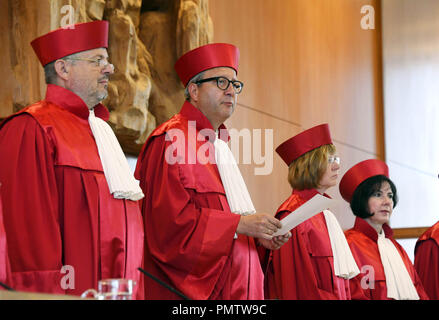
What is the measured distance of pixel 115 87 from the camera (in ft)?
14.6

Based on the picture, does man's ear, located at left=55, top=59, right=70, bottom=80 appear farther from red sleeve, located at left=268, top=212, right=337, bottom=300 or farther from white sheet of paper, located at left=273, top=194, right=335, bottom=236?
red sleeve, located at left=268, top=212, right=337, bottom=300

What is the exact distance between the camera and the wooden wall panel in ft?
21.5

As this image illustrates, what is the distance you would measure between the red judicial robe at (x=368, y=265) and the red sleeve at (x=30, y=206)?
242cm

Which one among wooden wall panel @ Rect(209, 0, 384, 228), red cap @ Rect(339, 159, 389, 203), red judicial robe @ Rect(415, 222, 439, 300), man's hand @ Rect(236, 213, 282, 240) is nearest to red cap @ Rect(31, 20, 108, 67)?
man's hand @ Rect(236, 213, 282, 240)

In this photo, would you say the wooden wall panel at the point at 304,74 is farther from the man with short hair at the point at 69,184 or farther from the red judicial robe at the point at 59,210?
the red judicial robe at the point at 59,210

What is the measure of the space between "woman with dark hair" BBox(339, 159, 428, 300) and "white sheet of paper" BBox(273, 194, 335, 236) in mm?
1467

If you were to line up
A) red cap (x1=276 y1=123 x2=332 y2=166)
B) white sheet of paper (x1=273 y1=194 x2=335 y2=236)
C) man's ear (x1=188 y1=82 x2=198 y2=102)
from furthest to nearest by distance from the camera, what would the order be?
1. red cap (x1=276 y1=123 x2=332 y2=166)
2. man's ear (x1=188 y1=82 x2=198 y2=102)
3. white sheet of paper (x1=273 y1=194 x2=335 y2=236)

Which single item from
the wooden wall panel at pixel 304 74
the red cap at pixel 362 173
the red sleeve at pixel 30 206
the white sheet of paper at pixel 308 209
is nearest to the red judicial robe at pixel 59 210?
the red sleeve at pixel 30 206

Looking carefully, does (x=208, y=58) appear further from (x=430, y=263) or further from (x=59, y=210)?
(x=430, y=263)

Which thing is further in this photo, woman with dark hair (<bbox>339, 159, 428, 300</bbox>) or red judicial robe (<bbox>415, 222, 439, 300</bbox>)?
red judicial robe (<bbox>415, 222, 439, 300</bbox>)

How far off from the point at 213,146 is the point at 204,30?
176 centimetres

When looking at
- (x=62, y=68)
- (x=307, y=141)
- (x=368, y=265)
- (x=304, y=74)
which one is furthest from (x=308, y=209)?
(x=304, y=74)

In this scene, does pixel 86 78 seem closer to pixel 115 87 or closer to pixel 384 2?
pixel 115 87
